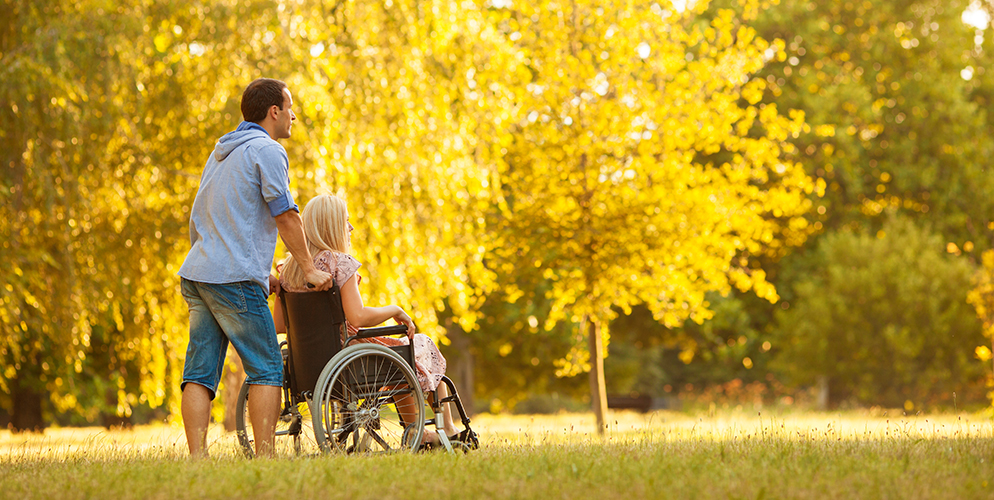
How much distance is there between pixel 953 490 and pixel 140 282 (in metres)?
6.69

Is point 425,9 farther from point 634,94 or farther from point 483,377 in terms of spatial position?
point 483,377

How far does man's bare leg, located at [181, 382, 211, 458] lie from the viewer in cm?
381

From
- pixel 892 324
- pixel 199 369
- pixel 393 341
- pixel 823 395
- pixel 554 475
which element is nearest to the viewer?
pixel 554 475

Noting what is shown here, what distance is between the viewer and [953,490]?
2.88 meters

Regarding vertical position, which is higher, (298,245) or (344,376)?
(298,245)

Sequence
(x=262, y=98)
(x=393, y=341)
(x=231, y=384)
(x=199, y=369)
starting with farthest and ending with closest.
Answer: (x=231, y=384) → (x=393, y=341) → (x=262, y=98) → (x=199, y=369)

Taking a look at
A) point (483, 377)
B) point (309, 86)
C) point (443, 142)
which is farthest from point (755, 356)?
point (309, 86)

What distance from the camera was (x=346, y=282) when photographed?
13.6 ft

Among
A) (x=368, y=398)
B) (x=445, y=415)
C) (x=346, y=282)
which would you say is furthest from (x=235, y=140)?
(x=445, y=415)

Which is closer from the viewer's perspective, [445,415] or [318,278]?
[318,278]

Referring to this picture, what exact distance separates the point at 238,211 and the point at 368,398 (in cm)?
103

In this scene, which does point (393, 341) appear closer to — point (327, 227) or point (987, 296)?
point (327, 227)

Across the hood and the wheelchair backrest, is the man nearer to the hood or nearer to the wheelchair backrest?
the hood

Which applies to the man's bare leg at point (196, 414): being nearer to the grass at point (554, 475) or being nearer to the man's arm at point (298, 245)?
the grass at point (554, 475)
